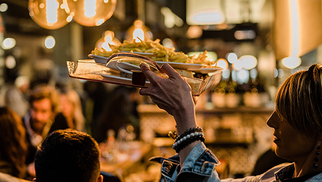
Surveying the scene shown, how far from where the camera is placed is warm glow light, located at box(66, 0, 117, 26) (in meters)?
2.16

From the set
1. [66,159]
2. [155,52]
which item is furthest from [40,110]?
[155,52]

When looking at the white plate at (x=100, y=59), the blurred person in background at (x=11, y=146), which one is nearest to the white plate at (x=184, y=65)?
the white plate at (x=100, y=59)

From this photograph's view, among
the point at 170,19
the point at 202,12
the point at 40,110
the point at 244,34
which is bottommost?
the point at 40,110

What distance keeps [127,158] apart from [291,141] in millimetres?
3134

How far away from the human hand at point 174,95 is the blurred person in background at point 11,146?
2347mm

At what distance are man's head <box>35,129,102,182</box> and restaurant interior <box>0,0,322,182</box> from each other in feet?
1.26

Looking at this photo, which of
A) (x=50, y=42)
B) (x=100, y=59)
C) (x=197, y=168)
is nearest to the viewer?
(x=197, y=168)

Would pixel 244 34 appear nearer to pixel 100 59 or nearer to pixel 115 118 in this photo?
pixel 115 118

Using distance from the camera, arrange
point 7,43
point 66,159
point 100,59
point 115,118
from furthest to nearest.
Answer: point 7,43 < point 115,118 < point 66,159 < point 100,59

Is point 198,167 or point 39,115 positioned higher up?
point 198,167

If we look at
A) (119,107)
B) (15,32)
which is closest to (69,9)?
(119,107)

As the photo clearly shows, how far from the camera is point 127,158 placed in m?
4.19

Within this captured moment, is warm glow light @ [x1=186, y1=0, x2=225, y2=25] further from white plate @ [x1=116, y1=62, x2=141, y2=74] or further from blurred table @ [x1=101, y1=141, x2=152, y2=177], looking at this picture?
white plate @ [x1=116, y1=62, x2=141, y2=74]

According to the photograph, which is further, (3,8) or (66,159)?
(3,8)
